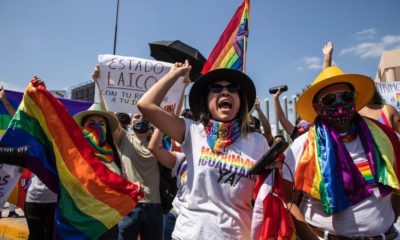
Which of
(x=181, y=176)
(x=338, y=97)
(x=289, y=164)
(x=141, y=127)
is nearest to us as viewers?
(x=289, y=164)

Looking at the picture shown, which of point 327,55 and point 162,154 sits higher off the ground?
point 327,55

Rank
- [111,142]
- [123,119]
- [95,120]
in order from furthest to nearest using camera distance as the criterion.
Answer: [123,119]
[95,120]
[111,142]

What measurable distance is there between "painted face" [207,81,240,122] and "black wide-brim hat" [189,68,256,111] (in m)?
0.04

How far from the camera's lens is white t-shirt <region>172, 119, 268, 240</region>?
1.97 meters

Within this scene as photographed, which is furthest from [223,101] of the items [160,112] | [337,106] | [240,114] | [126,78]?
[126,78]

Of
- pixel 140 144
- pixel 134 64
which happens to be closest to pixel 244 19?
pixel 134 64

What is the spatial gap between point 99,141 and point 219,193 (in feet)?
6.44

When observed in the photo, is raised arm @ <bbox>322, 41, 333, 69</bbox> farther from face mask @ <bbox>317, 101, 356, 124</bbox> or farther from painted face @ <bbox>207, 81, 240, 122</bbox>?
painted face @ <bbox>207, 81, 240, 122</bbox>

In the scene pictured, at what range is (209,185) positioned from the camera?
204cm

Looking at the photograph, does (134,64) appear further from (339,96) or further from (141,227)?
(339,96)

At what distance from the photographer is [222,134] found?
2184mm

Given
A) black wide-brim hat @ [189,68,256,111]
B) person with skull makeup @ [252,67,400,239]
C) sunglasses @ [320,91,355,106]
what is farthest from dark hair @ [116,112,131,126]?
sunglasses @ [320,91,355,106]

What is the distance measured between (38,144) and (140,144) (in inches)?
61.7

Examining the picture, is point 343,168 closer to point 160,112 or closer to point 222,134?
point 222,134
